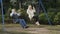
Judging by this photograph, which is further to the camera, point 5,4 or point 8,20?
point 5,4

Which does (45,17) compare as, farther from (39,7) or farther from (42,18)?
(39,7)

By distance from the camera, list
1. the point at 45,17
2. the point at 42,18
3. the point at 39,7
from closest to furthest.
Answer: the point at 45,17
the point at 42,18
the point at 39,7

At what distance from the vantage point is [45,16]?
1792 centimetres

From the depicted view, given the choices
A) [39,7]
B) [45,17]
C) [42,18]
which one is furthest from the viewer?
[39,7]

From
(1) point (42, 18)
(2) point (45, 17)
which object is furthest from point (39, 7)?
(2) point (45, 17)

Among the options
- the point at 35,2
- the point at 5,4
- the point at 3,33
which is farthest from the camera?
the point at 5,4

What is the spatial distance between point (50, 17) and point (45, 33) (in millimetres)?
4719

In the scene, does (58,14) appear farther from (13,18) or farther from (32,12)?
(13,18)

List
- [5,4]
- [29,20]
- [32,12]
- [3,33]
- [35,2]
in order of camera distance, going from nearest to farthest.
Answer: [3,33] → [32,12] → [29,20] → [35,2] → [5,4]

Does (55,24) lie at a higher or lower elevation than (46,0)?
lower

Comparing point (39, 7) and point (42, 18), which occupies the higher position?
point (39, 7)

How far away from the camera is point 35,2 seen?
19.7 meters

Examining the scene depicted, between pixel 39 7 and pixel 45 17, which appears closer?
pixel 45 17

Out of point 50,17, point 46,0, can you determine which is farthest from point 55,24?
point 46,0
